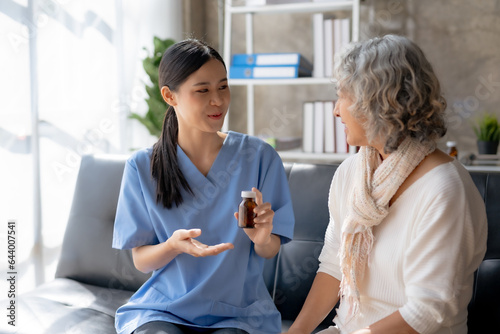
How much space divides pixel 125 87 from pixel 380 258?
86.2 inches

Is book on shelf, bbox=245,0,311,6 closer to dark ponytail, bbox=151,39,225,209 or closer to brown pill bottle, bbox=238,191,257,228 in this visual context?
dark ponytail, bbox=151,39,225,209

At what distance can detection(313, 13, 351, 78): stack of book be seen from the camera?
2.99m

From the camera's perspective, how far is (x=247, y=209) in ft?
4.74

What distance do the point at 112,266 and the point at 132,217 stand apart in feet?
1.89

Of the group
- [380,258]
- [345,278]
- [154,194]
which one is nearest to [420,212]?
[380,258]

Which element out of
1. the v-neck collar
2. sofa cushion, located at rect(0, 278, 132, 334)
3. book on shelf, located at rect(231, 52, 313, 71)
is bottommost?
sofa cushion, located at rect(0, 278, 132, 334)

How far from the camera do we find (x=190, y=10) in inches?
142

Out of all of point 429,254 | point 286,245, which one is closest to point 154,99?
point 286,245

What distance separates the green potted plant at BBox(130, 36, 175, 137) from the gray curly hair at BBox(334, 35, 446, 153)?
189 centimetres

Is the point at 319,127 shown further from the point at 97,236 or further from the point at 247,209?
the point at 247,209

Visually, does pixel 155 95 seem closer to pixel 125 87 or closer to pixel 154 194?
pixel 125 87

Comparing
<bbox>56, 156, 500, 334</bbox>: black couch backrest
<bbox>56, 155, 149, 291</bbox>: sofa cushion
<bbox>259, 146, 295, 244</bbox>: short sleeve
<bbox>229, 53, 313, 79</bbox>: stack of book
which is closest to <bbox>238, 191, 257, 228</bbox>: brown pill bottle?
<bbox>259, 146, 295, 244</bbox>: short sleeve

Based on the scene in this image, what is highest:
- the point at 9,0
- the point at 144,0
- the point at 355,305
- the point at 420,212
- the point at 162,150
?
the point at 144,0

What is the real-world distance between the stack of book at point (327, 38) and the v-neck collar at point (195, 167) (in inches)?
58.4
